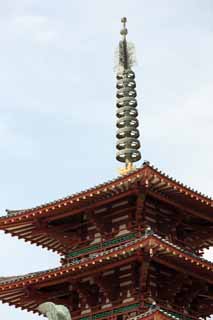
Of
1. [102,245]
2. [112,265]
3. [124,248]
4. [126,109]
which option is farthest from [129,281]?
[126,109]

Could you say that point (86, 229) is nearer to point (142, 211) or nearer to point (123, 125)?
point (142, 211)

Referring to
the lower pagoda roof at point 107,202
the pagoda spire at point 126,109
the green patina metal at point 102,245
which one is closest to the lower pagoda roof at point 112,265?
the green patina metal at point 102,245

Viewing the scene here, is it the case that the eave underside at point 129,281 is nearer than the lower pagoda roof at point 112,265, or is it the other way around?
the lower pagoda roof at point 112,265

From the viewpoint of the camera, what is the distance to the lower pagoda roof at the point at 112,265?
85.3 ft

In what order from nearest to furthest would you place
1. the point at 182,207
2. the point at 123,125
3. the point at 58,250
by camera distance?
1. the point at 182,207
2. the point at 58,250
3. the point at 123,125

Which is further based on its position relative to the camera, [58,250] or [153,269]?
[58,250]

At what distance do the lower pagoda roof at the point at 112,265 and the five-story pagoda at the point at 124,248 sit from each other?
36 mm

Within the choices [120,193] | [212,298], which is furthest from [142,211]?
[212,298]

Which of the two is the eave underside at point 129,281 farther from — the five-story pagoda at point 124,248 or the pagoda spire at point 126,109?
the pagoda spire at point 126,109

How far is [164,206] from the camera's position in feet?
97.8

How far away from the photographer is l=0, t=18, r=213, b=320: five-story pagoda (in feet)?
88.5

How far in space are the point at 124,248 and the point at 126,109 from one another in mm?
11202

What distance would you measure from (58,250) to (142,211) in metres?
6.03

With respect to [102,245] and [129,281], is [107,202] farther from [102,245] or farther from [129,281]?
[129,281]
